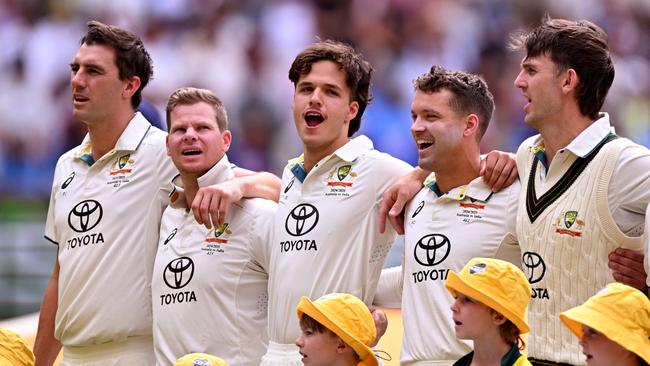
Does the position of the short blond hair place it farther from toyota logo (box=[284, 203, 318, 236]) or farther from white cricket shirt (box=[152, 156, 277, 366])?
toyota logo (box=[284, 203, 318, 236])

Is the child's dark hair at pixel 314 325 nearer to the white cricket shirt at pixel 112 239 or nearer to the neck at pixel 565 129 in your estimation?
the neck at pixel 565 129

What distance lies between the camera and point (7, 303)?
391 inches

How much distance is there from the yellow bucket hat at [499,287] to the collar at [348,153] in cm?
116

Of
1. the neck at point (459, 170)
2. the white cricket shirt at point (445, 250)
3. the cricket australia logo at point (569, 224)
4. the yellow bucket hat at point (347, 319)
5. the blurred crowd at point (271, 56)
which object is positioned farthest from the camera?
the blurred crowd at point (271, 56)

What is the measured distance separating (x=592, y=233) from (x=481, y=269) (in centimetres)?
43

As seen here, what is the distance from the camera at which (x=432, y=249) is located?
5.23 meters

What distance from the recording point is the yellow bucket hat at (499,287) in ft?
15.0

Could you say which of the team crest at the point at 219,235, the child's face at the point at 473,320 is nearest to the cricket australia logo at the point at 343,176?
the team crest at the point at 219,235

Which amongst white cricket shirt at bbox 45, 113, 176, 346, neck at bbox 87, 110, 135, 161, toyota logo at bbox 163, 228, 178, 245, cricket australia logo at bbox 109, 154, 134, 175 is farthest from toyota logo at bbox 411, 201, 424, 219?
neck at bbox 87, 110, 135, 161

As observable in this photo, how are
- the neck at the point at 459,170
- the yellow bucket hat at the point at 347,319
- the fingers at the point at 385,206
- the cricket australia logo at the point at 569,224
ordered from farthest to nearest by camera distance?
the fingers at the point at 385,206, the neck at the point at 459,170, the yellow bucket hat at the point at 347,319, the cricket australia logo at the point at 569,224

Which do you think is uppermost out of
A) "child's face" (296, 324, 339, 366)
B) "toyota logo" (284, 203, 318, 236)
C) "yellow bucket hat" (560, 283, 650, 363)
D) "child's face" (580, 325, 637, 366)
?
"toyota logo" (284, 203, 318, 236)

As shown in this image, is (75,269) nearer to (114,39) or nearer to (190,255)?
(190,255)

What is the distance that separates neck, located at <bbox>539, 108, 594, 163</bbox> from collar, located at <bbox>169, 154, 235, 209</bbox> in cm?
163

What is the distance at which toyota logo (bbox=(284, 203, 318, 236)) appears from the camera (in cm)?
560
